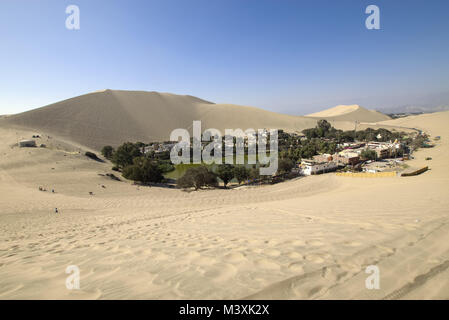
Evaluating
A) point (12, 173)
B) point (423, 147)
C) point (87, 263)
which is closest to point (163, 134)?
point (12, 173)

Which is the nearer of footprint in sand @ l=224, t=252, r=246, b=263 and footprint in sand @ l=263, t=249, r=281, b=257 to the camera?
footprint in sand @ l=224, t=252, r=246, b=263

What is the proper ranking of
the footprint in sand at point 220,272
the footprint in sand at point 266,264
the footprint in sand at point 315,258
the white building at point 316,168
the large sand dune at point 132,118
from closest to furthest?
1. the footprint in sand at point 220,272
2. the footprint in sand at point 266,264
3. the footprint in sand at point 315,258
4. the white building at point 316,168
5. the large sand dune at point 132,118

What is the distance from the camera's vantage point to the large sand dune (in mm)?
52500

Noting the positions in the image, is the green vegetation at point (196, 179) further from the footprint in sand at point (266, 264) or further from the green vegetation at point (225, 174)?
the footprint in sand at point (266, 264)

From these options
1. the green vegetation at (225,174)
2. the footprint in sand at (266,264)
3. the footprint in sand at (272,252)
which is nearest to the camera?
the footprint in sand at (266,264)

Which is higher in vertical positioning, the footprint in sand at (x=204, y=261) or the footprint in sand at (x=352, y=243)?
the footprint in sand at (x=352, y=243)

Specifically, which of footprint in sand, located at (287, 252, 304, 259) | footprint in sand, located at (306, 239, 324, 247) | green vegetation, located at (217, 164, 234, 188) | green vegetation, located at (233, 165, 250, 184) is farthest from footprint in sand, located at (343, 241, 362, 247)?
green vegetation, located at (233, 165, 250, 184)

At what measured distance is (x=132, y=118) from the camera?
7312 cm

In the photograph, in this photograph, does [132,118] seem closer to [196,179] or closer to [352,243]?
[196,179]

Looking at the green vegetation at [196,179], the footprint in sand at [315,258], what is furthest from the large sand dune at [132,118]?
the footprint in sand at [315,258]

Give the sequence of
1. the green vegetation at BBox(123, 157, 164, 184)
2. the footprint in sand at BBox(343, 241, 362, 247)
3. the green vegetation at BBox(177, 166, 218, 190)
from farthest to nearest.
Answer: the green vegetation at BBox(123, 157, 164, 184) → the green vegetation at BBox(177, 166, 218, 190) → the footprint in sand at BBox(343, 241, 362, 247)

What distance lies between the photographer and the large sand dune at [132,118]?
5250cm

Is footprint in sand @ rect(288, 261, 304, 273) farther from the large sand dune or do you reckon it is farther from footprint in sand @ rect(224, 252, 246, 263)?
the large sand dune

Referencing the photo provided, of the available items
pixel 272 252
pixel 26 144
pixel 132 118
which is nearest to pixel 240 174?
pixel 272 252
